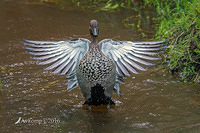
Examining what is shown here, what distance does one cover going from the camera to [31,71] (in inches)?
245

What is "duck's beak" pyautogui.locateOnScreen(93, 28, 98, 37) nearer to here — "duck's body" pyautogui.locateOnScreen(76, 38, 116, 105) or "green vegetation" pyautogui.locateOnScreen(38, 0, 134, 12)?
"duck's body" pyautogui.locateOnScreen(76, 38, 116, 105)

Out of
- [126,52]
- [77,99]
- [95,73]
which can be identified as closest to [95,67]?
[95,73]

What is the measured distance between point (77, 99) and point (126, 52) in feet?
3.48

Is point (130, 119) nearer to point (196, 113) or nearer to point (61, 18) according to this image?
point (196, 113)

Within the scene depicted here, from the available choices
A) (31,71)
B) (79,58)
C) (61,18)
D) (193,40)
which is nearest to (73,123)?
(79,58)

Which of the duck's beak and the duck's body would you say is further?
the duck's beak

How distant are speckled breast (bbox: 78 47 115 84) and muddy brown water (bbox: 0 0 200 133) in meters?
0.57

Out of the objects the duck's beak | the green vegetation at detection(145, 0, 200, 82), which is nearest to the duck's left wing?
the duck's beak

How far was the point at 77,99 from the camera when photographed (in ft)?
18.0

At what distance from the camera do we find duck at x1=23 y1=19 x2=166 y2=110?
4.75 metres

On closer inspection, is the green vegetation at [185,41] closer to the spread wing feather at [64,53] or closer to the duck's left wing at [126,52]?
the duck's left wing at [126,52]

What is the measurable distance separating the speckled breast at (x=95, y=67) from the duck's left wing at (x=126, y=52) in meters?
0.28

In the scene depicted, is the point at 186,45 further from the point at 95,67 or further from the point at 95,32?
the point at 95,67

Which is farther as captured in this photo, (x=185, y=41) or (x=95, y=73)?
(x=185, y=41)
